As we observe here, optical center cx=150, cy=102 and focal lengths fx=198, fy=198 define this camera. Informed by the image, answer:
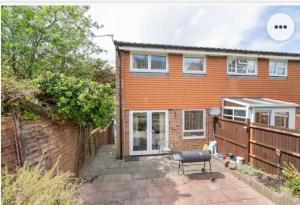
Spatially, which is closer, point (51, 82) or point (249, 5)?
point (249, 5)

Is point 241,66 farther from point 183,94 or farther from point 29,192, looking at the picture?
point 29,192

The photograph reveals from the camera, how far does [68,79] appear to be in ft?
17.8

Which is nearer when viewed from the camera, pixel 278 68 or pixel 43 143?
pixel 43 143

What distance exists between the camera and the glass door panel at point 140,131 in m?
9.18

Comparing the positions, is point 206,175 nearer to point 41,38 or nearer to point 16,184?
point 16,184

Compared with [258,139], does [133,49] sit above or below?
above

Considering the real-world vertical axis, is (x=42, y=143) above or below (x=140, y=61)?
below

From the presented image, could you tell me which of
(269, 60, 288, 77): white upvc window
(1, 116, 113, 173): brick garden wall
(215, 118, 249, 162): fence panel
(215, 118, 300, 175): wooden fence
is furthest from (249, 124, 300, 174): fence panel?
(1, 116, 113, 173): brick garden wall

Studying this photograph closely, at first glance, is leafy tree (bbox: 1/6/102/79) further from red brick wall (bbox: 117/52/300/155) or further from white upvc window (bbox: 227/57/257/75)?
white upvc window (bbox: 227/57/257/75)

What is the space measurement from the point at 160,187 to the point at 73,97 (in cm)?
350

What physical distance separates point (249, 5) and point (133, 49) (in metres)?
6.50

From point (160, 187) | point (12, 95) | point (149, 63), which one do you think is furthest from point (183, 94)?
point (12, 95)

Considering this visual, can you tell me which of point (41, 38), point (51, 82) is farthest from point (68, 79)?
point (41, 38)

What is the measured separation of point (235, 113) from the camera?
29.8 feet
